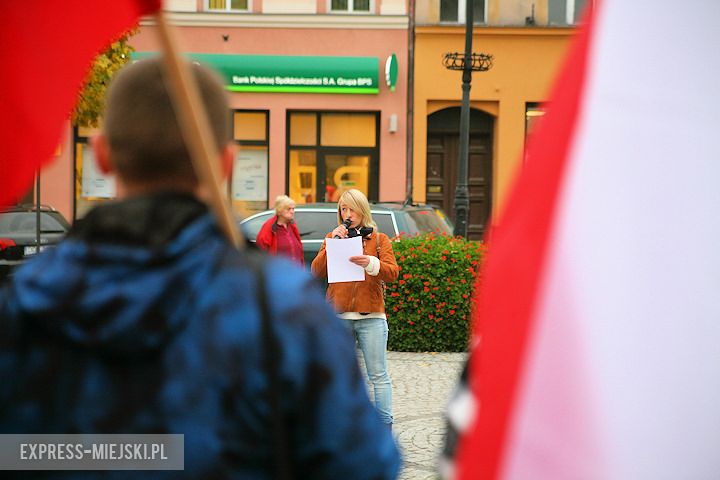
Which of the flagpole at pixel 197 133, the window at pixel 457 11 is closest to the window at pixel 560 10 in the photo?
the window at pixel 457 11

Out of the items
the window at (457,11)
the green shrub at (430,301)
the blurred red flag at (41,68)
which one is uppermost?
the window at (457,11)

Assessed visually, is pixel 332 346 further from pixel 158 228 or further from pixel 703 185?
pixel 703 185

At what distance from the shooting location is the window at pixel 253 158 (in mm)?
22500

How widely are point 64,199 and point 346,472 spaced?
21.8 meters

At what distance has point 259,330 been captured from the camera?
156 centimetres

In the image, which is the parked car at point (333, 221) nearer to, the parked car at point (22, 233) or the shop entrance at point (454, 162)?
the parked car at point (22, 233)

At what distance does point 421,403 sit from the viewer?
789cm

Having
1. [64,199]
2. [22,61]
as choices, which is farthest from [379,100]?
[22,61]

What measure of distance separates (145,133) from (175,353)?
407 mm

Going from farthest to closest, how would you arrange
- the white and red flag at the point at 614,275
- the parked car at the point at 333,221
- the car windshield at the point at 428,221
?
the car windshield at the point at 428,221, the parked car at the point at 333,221, the white and red flag at the point at 614,275

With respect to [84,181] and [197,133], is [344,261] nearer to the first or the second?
[197,133]

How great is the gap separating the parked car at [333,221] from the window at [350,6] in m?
10.1

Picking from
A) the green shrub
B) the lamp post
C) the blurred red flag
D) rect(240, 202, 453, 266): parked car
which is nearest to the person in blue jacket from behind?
the blurred red flag

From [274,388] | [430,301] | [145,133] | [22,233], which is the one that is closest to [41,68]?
[145,133]
